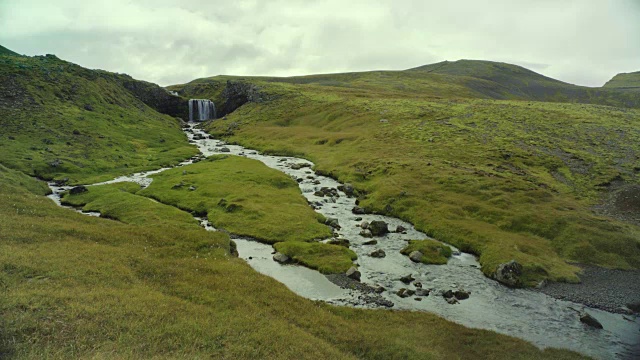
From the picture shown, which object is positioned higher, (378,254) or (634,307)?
(378,254)

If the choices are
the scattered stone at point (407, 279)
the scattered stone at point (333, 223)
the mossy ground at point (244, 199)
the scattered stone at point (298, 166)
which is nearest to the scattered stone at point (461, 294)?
the scattered stone at point (407, 279)

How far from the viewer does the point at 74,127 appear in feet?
352

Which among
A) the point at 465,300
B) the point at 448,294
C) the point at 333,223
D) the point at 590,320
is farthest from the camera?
the point at 333,223

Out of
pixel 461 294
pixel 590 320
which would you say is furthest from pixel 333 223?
pixel 590 320

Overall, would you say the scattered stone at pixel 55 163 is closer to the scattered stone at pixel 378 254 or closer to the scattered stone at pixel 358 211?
the scattered stone at pixel 358 211

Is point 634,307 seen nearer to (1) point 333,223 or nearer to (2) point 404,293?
(2) point 404,293

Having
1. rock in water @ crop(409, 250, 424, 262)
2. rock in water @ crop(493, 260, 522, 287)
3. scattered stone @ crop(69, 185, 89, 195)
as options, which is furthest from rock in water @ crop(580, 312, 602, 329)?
scattered stone @ crop(69, 185, 89, 195)

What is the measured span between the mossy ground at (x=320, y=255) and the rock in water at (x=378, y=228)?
7.79 metres

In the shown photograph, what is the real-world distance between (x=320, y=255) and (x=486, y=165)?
54.7m

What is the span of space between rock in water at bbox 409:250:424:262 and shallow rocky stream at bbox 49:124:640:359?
0.80m

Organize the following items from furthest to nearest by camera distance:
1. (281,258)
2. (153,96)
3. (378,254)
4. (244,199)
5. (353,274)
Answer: (153,96) < (244,199) < (378,254) < (281,258) < (353,274)

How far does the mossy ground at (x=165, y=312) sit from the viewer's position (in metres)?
17.2

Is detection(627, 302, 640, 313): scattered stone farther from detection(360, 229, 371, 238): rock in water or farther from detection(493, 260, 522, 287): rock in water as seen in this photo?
detection(360, 229, 371, 238): rock in water

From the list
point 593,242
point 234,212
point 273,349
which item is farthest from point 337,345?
point 593,242
